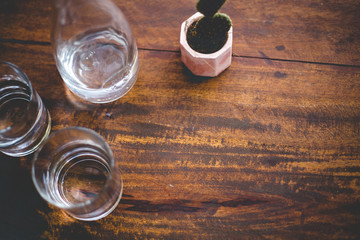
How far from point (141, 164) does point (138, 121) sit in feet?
0.27

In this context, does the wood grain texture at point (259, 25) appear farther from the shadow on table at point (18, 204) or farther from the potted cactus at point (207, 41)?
the shadow on table at point (18, 204)

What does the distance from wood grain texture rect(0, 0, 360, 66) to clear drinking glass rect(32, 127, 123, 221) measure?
235 millimetres

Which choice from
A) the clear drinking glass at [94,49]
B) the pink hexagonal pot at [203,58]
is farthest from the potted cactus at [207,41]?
the clear drinking glass at [94,49]

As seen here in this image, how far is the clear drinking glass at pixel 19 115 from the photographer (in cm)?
48

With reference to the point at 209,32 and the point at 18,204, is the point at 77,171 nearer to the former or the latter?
the point at 18,204

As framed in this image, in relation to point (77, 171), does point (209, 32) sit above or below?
above

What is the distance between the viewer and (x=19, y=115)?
550 millimetres

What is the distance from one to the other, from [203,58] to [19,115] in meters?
0.37

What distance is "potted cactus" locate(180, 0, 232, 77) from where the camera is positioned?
0.49 metres

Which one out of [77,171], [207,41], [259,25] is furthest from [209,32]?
[77,171]

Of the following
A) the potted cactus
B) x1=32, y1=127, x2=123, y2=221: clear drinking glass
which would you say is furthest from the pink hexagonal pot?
x1=32, y1=127, x2=123, y2=221: clear drinking glass

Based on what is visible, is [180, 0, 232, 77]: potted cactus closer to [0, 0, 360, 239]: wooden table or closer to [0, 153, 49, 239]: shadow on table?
[0, 0, 360, 239]: wooden table

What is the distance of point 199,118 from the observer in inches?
21.6

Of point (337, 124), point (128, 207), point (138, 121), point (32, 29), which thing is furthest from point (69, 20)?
point (337, 124)
